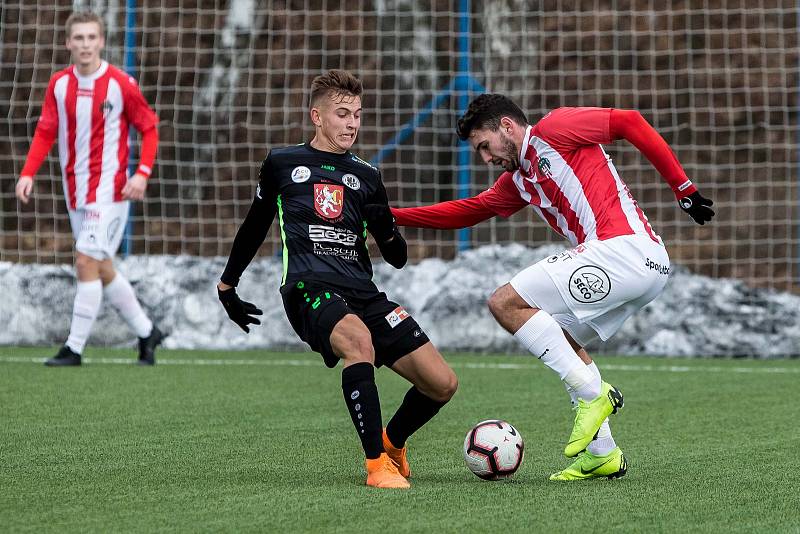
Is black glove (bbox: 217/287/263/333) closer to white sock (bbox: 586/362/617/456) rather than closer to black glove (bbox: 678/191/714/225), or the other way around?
white sock (bbox: 586/362/617/456)

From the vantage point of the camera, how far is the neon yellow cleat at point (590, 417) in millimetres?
4461

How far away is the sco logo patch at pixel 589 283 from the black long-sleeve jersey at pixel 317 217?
0.61 metres

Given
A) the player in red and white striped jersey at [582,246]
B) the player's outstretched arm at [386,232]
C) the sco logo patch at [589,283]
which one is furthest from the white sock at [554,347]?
the player's outstretched arm at [386,232]

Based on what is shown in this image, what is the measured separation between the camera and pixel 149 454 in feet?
16.4

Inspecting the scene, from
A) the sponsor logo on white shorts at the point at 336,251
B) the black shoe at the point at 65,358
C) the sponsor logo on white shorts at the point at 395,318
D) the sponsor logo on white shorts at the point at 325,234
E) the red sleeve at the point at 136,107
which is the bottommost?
the black shoe at the point at 65,358

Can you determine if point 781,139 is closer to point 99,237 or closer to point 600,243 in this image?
point 99,237

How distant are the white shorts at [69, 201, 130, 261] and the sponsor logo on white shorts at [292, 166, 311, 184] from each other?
153 inches

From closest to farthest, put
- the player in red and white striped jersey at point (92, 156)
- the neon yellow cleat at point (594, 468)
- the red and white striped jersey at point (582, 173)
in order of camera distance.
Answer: the neon yellow cleat at point (594, 468) < the red and white striped jersey at point (582, 173) < the player in red and white striped jersey at point (92, 156)

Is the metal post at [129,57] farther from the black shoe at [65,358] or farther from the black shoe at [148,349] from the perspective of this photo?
the black shoe at [65,358]

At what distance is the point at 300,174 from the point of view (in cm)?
473


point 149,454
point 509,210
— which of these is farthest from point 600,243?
point 149,454

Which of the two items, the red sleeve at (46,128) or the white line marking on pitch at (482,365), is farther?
the white line marking on pitch at (482,365)

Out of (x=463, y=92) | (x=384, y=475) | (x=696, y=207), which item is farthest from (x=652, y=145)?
(x=463, y=92)

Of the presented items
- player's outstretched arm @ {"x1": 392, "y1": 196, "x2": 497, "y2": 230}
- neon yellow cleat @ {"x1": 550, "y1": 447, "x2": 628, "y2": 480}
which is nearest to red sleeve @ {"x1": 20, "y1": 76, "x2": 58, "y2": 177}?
player's outstretched arm @ {"x1": 392, "y1": 196, "x2": 497, "y2": 230}
